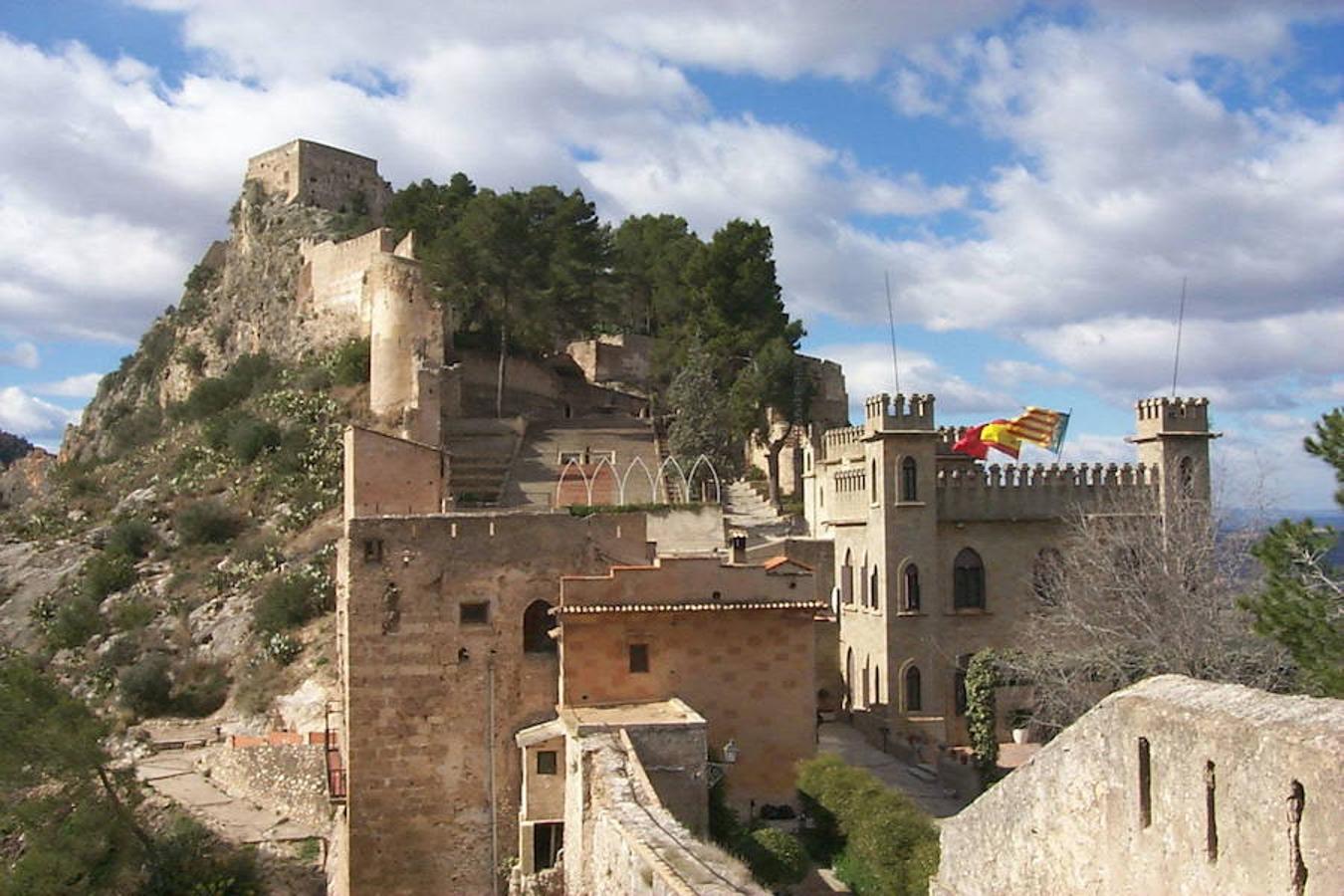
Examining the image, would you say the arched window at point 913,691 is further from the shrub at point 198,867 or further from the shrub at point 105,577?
the shrub at point 105,577

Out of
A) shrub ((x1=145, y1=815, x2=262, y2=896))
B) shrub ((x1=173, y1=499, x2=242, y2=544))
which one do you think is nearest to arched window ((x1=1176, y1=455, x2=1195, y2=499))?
shrub ((x1=145, y1=815, x2=262, y2=896))

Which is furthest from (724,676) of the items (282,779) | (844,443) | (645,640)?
(844,443)

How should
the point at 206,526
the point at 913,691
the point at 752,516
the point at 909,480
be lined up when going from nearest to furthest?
the point at 913,691 < the point at 909,480 < the point at 752,516 < the point at 206,526

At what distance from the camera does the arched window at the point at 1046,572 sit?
99.0 ft

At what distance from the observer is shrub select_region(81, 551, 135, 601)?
4044 centimetres

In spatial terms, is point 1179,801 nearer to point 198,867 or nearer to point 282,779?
point 198,867

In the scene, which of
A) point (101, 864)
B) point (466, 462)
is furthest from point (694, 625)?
point (466, 462)

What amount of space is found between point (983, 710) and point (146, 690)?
836 inches

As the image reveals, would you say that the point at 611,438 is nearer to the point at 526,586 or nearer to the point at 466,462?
the point at 466,462

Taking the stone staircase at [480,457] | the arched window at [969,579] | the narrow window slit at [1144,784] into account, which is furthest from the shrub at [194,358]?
the narrow window slit at [1144,784]

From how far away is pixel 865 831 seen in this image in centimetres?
1762

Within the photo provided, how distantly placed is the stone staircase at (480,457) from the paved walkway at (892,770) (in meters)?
13.6

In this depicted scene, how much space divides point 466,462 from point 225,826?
16750 mm

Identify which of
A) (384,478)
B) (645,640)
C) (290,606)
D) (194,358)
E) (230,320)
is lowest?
(645,640)
